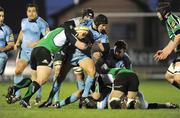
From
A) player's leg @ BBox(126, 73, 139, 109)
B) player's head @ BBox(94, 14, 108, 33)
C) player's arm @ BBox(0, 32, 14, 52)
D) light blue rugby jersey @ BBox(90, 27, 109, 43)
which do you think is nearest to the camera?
player's leg @ BBox(126, 73, 139, 109)

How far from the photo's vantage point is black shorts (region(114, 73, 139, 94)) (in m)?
10.8

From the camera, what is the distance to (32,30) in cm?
1355

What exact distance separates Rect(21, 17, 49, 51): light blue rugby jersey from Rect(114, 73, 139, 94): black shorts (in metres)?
3.02

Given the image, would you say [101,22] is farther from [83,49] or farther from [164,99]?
[164,99]

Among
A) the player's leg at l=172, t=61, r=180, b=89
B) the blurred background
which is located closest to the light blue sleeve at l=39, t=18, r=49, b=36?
the player's leg at l=172, t=61, r=180, b=89

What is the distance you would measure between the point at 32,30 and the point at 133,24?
59.1 feet

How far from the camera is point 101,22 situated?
1152 centimetres

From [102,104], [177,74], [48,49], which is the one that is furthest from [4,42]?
[177,74]

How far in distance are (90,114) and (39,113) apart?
0.78 meters

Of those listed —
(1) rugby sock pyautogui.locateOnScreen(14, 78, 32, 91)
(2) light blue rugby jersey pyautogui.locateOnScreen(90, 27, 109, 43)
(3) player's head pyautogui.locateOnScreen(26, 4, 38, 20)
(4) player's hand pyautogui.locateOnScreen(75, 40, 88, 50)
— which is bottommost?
(1) rugby sock pyautogui.locateOnScreen(14, 78, 32, 91)

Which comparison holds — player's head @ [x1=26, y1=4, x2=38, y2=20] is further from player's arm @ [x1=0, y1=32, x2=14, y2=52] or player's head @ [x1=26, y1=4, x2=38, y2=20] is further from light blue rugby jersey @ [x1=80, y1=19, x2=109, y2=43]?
light blue rugby jersey @ [x1=80, y1=19, x2=109, y2=43]

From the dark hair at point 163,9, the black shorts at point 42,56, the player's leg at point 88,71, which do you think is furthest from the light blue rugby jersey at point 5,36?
the dark hair at point 163,9

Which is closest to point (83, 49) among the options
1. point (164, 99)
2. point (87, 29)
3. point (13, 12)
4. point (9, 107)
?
point (87, 29)

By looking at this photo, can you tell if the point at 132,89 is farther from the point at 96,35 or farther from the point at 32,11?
the point at 32,11
